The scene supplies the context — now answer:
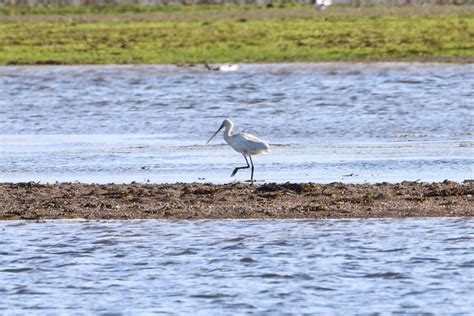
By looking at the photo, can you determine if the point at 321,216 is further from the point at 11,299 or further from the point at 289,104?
the point at 289,104

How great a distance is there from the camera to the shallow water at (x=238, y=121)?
16.3 m

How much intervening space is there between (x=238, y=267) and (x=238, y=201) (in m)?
2.73

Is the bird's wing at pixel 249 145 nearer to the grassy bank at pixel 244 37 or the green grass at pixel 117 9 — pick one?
the grassy bank at pixel 244 37

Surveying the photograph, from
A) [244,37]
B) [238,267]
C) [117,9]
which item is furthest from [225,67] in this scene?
[238,267]

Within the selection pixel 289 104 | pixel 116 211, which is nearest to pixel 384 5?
pixel 289 104

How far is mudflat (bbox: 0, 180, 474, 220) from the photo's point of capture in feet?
43.6

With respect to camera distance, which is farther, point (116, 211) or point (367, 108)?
point (367, 108)

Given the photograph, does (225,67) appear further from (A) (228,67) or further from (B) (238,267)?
(B) (238,267)

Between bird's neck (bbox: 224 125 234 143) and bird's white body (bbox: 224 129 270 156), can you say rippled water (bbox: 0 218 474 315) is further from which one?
bird's neck (bbox: 224 125 234 143)

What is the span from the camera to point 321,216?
13.2 metres

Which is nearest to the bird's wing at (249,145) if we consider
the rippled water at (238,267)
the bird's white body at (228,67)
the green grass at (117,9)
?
the rippled water at (238,267)

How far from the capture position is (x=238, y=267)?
36.5 feet

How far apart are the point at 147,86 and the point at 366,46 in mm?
7495

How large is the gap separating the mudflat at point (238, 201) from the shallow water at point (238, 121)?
0.98m
